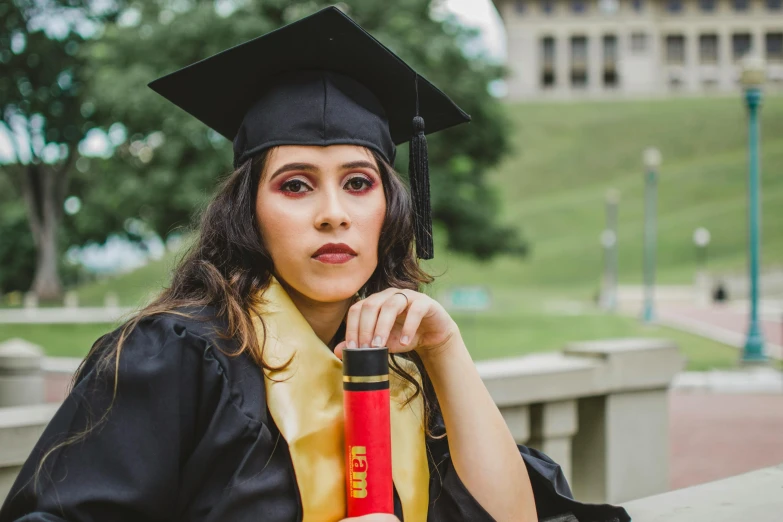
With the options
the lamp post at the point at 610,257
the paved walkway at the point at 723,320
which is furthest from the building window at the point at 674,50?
the paved walkway at the point at 723,320

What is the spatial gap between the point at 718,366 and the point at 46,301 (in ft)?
97.8

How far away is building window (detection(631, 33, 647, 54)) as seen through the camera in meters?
93.8

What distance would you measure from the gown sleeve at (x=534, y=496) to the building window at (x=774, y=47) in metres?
104

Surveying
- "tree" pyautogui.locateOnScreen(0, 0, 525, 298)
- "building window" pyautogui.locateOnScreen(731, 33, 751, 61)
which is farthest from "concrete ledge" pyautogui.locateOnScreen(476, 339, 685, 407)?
"building window" pyautogui.locateOnScreen(731, 33, 751, 61)

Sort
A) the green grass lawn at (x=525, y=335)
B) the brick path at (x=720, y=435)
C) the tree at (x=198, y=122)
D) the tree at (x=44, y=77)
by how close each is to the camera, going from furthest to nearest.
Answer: the tree at (x=44, y=77), the tree at (x=198, y=122), the green grass lawn at (x=525, y=335), the brick path at (x=720, y=435)

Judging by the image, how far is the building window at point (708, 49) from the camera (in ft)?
314

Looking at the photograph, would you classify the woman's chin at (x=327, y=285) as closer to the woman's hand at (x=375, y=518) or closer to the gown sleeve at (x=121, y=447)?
the gown sleeve at (x=121, y=447)

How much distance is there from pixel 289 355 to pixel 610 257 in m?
47.5

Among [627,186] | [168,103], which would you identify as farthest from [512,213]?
[168,103]

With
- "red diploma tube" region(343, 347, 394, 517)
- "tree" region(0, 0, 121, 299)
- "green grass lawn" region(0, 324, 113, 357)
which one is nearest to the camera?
"red diploma tube" region(343, 347, 394, 517)

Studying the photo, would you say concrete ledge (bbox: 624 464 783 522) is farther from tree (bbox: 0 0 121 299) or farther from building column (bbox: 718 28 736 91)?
building column (bbox: 718 28 736 91)

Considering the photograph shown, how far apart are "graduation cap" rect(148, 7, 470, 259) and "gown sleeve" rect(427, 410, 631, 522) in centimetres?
51

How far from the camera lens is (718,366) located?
13.8m

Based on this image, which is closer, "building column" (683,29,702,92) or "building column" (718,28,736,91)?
"building column" (718,28,736,91)
